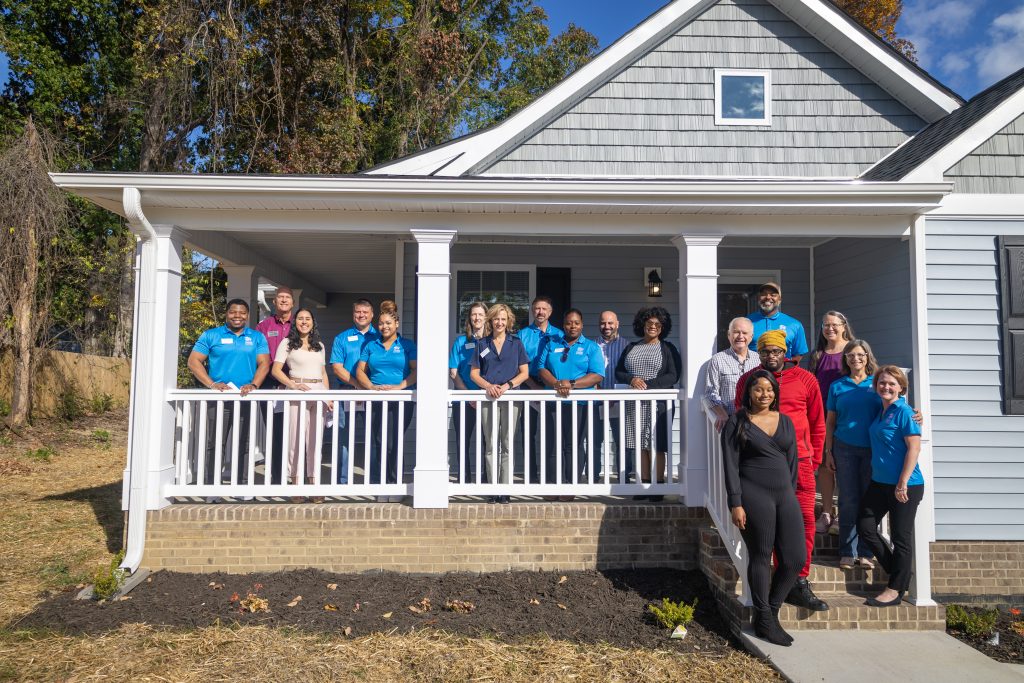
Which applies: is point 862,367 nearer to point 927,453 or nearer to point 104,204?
point 927,453

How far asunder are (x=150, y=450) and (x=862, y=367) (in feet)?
15.4

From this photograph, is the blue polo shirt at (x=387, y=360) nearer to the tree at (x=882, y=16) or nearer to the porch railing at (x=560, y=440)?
the porch railing at (x=560, y=440)

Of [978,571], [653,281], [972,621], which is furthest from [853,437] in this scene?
[653,281]

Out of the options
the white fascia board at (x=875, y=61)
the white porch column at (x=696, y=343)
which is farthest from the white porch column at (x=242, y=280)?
the white fascia board at (x=875, y=61)

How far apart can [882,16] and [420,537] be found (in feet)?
69.6

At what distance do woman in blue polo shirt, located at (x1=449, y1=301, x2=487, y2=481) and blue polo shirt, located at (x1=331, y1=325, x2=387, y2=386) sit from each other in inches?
24.8

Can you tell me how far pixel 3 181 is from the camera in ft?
33.5

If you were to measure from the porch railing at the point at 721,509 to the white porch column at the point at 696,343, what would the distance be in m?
0.13

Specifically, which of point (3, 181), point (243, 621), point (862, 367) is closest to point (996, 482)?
point (862, 367)

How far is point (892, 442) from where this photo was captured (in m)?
4.16

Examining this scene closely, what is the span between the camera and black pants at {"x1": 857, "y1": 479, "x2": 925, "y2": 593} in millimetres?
4164

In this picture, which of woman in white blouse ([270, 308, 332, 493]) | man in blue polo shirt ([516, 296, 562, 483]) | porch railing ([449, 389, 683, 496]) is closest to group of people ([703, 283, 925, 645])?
porch railing ([449, 389, 683, 496])

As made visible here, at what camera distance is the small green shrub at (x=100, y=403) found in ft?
43.6

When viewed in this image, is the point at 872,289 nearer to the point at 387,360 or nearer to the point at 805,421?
the point at 805,421
